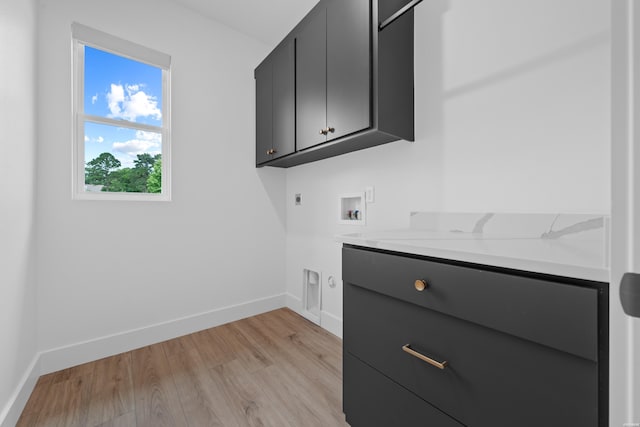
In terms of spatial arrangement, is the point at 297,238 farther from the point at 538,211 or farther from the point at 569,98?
the point at 569,98

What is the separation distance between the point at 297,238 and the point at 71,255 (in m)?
1.65

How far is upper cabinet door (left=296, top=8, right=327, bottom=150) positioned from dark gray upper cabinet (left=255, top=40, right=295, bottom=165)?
91mm

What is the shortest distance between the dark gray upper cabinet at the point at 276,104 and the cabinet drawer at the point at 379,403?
150cm

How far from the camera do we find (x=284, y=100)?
2.06 meters

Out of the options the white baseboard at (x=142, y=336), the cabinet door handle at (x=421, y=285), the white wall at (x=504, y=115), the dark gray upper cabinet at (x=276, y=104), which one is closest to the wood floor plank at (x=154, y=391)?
the white baseboard at (x=142, y=336)

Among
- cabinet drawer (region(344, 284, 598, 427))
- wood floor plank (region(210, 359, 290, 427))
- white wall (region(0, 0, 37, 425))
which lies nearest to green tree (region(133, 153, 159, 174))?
white wall (region(0, 0, 37, 425))

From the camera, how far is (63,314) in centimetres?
168

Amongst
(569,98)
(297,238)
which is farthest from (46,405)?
(569,98)

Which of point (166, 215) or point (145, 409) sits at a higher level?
point (166, 215)

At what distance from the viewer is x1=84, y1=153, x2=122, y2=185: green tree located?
1.82m

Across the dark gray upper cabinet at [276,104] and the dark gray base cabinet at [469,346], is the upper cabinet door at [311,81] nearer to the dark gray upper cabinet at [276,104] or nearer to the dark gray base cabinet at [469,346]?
the dark gray upper cabinet at [276,104]

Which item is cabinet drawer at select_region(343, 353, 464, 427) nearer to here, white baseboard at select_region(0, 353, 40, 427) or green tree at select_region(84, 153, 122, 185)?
white baseboard at select_region(0, 353, 40, 427)

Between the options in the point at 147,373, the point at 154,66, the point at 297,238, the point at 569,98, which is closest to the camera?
the point at 569,98

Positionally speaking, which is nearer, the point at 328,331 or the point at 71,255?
the point at 71,255
